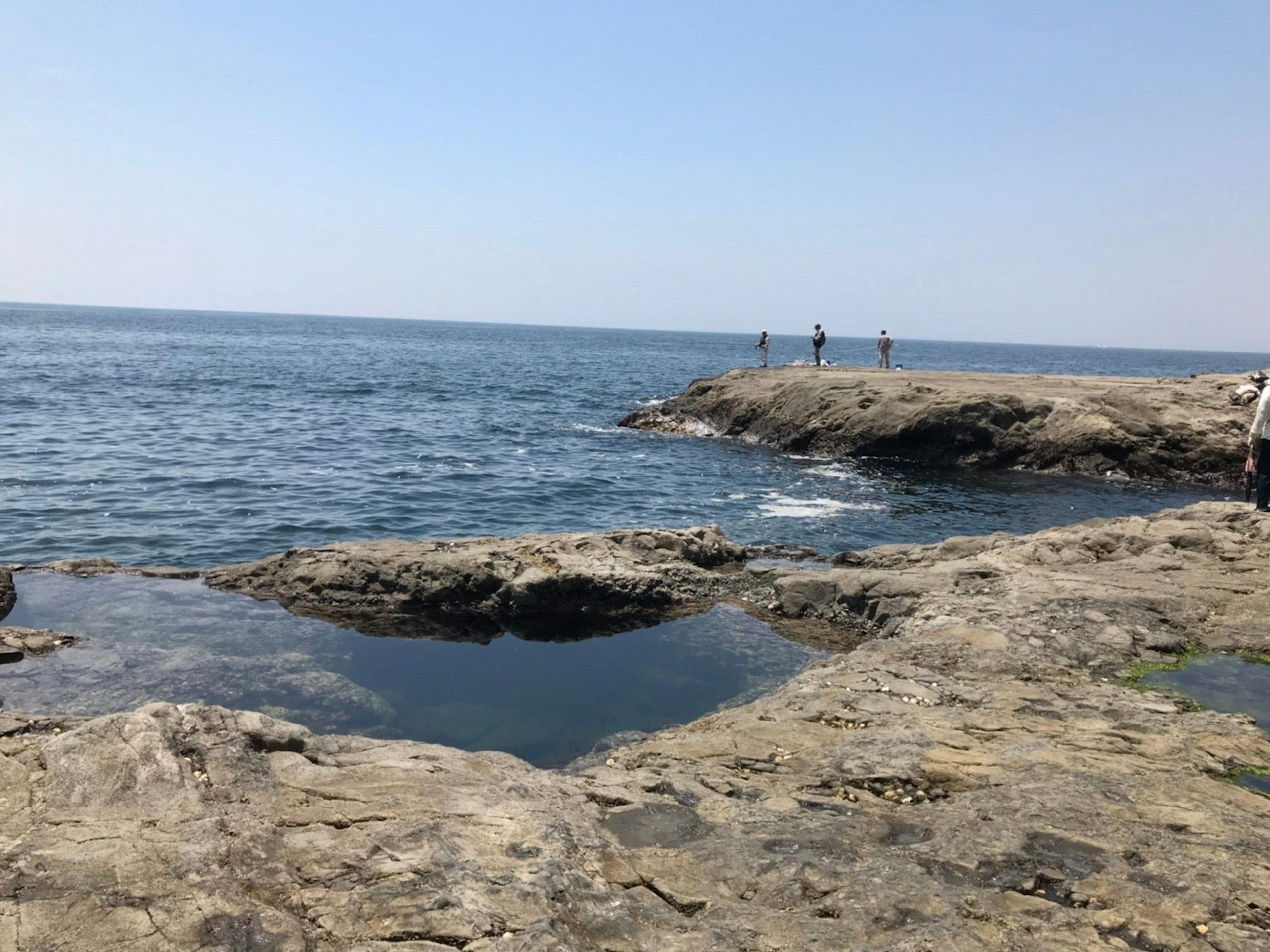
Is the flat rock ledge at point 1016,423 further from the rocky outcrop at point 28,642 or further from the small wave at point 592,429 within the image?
the rocky outcrop at point 28,642

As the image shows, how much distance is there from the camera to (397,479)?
24.3m

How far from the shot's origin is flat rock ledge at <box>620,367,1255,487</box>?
2667cm

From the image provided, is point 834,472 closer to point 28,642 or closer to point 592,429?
point 592,429

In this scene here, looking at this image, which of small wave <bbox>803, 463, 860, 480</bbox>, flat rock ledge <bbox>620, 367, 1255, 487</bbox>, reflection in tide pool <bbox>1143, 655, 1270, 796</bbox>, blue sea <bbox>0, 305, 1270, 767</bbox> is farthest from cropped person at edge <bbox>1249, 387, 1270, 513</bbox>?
flat rock ledge <bbox>620, 367, 1255, 487</bbox>

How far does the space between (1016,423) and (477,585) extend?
22.3m

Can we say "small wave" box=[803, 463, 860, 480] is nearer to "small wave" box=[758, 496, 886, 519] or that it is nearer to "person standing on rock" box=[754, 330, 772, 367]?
"small wave" box=[758, 496, 886, 519]

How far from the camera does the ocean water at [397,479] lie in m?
18.4

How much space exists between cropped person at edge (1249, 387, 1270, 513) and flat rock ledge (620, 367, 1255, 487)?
13344 millimetres

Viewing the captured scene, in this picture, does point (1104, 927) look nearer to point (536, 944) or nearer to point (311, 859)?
point (536, 944)

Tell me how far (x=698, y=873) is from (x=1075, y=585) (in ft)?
26.8

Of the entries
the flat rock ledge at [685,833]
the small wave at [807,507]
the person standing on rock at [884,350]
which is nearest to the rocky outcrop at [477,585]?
the flat rock ledge at [685,833]

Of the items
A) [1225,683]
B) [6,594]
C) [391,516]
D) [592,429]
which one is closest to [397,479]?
[391,516]

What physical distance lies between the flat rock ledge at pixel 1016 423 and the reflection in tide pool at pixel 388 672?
18640mm

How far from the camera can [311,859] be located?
484 cm
